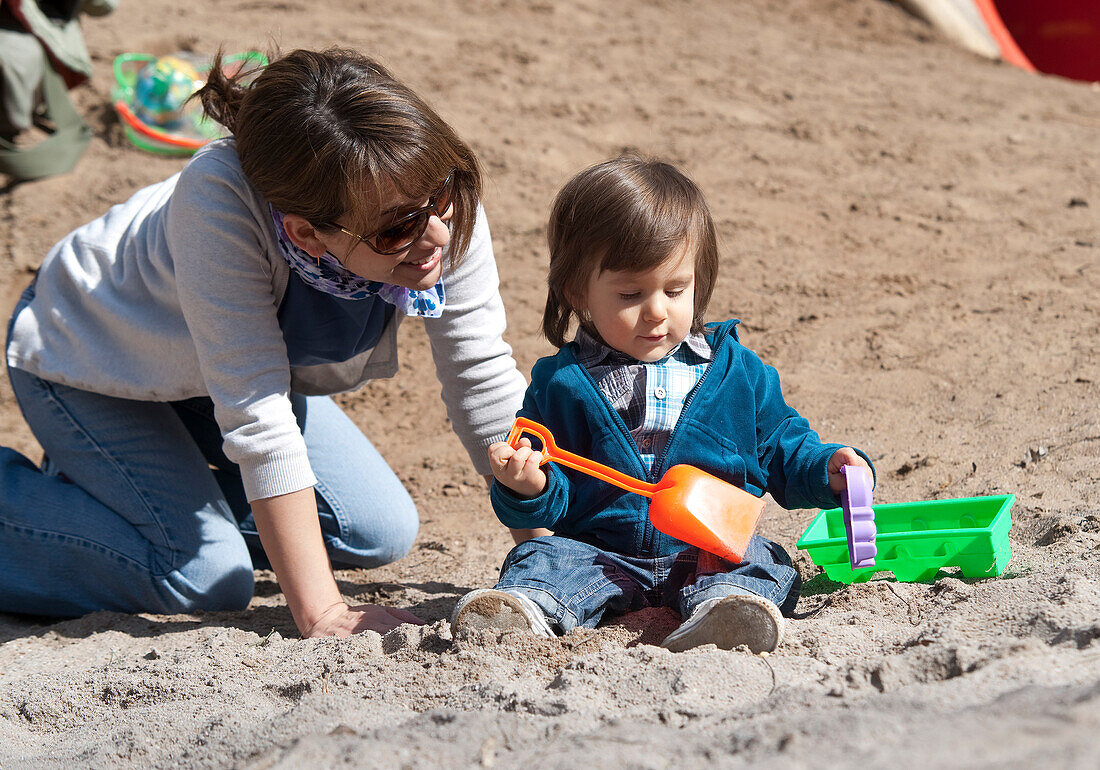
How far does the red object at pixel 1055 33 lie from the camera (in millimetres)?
6262

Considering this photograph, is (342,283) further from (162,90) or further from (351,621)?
(162,90)

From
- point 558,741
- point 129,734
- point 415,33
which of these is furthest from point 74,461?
point 415,33

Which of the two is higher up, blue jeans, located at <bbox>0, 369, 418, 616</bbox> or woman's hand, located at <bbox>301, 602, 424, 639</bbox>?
woman's hand, located at <bbox>301, 602, 424, 639</bbox>

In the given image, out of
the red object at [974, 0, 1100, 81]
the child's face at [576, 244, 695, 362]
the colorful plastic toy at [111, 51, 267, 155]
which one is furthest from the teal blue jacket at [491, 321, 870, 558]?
the red object at [974, 0, 1100, 81]

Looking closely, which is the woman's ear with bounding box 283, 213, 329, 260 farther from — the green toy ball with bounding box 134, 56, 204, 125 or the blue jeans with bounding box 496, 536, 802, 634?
the green toy ball with bounding box 134, 56, 204, 125

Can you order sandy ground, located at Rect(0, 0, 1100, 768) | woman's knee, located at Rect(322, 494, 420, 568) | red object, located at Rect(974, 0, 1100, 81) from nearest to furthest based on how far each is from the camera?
sandy ground, located at Rect(0, 0, 1100, 768)
woman's knee, located at Rect(322, 494, 420, 568)
red object, located at Rect(974, 0, 1100, 81)

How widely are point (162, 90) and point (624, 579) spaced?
341 cm

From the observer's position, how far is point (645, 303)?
1639 millimetres

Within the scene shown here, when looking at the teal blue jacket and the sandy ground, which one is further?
the teal blue jacket

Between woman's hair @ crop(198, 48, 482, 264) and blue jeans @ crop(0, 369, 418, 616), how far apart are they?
2.46ft

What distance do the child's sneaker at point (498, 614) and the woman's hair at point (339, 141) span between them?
618mm

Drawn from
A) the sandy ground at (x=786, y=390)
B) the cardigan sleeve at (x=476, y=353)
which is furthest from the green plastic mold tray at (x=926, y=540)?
the cardigan sleeve at (x=476, y=353)

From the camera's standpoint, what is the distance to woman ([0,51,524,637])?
5.53 feet

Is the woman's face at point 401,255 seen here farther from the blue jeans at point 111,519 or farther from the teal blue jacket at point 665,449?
the blue jeans at point 111,519
